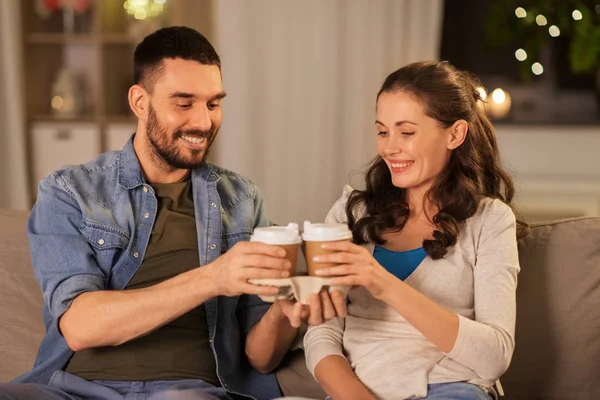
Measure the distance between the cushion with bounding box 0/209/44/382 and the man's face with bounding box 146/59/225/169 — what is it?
459mm

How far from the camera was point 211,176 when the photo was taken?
210 cm

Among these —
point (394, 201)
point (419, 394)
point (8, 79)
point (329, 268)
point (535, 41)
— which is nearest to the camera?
point (329, 268)

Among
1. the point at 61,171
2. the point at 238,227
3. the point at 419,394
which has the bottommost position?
the point at 419,394

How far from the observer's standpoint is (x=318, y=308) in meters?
1.62

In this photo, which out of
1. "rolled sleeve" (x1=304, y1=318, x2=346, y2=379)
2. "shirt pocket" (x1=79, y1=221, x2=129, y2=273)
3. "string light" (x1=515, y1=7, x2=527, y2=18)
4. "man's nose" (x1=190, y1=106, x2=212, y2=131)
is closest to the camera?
"rolled sleeve" (x1=304, y1=318, x2=346, y2=379)

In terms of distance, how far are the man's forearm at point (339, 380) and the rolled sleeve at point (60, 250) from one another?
528 mm

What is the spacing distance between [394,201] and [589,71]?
3.17 m

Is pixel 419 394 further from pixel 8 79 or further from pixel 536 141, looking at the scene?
pixel 8 79

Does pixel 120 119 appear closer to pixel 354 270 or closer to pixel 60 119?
pixel 60 119

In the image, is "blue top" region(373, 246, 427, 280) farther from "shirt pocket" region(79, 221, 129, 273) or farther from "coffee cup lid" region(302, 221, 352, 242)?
"shirt pocket" region(79, 221, 129, 273)

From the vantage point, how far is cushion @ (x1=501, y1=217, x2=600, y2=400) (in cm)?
199

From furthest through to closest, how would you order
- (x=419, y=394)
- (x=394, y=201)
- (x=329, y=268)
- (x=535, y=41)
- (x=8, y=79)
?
(x=8, y=79) < (x=535, y=41) < (x=394, y=201) < (x=419, y=394) < (x=329, y=268)

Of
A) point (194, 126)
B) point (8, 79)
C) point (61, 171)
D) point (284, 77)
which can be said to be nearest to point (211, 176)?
point (194, 126)

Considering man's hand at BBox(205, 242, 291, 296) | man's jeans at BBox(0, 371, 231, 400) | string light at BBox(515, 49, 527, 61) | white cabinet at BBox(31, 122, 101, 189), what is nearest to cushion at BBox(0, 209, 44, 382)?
man's jeans at BBox(0, 371, 231, 400)
